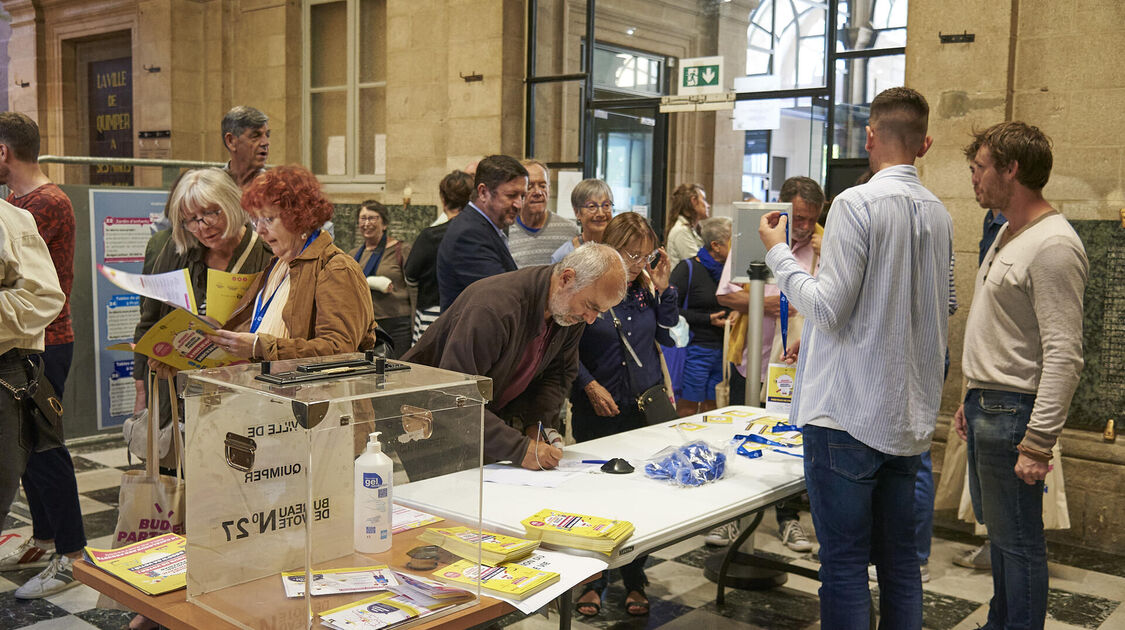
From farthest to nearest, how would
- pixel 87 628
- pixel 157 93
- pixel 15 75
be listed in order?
pixel 15 75 → pixel 157 93 → pixel 87 628

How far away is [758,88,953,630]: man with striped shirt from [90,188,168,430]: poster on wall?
5.12 metres

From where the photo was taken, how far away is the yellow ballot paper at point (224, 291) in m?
3.03

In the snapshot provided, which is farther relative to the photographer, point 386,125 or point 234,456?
point 386,125

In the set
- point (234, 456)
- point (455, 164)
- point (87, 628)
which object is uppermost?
point (455, 164)

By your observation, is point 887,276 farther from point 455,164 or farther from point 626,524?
point 455,164

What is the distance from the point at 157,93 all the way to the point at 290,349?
849cm

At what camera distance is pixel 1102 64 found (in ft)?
15.5

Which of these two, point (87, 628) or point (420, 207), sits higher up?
point (420, 207)

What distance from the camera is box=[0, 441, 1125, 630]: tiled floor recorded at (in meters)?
3.79

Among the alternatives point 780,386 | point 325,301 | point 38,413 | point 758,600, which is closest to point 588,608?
point 758,600

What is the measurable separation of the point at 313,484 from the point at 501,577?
1.69 ft

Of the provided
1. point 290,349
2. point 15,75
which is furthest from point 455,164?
point 15,75

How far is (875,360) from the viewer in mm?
2621

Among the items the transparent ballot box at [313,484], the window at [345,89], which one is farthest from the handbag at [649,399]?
the window at [345,89]
